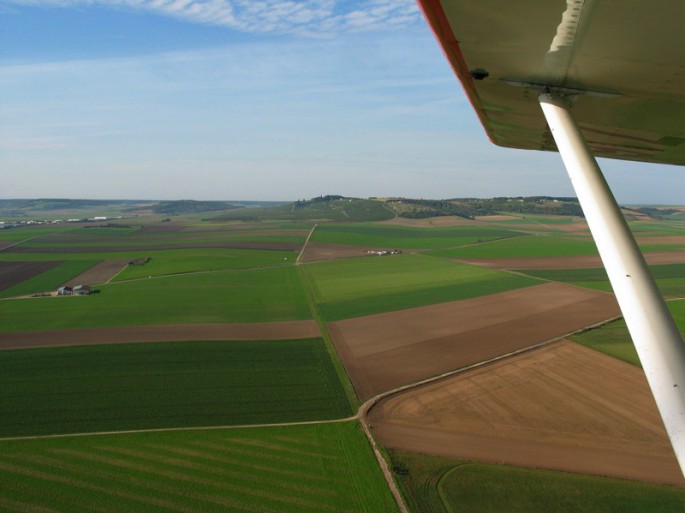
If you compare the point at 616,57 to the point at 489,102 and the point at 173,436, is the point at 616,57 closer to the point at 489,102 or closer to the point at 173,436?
the point at 489,102

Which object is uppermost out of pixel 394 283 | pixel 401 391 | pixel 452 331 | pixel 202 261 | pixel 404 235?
pixel 202 261

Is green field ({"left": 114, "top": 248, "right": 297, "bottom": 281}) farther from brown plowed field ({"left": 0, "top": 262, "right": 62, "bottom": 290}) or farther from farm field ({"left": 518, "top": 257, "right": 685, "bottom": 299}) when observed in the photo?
farm field ({"left": 518, "top": 257, "right": 685, "bottom": 299})

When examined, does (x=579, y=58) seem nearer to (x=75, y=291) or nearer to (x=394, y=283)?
(x=394, y=283)

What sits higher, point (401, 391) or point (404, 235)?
point (401, 391)

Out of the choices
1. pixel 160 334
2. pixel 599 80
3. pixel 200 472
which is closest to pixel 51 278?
pixel 160 334

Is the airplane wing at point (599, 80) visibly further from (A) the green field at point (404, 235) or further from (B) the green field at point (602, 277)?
(A) the green field at point (404, 235)

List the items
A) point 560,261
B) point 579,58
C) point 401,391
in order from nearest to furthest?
point 579,58 → point 401,391 → point 560,261

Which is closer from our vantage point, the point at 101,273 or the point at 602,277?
the point at 602,277

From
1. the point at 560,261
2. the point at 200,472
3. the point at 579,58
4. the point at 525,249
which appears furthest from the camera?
the point at 525,249
